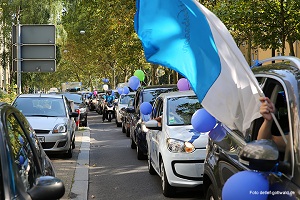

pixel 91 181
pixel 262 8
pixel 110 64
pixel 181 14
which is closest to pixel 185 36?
pixel 181 14

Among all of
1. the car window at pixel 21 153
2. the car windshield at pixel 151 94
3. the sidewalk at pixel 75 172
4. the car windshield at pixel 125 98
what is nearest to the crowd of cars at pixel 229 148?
the sidewalk at pixel 75 172

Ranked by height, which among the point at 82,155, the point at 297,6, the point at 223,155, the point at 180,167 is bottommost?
the point at 82,155

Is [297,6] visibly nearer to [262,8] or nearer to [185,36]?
[262,8]

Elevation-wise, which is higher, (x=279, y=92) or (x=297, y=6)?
(x=297, y=6)

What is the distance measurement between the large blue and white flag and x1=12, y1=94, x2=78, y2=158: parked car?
25.5ft

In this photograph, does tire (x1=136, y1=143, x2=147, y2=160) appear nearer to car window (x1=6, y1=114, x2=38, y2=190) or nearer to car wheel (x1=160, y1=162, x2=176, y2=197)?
car wheel (x1=160, y1=162, x2=176, y2=197)

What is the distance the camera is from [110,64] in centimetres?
5931

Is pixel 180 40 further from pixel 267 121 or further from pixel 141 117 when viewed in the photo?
pixel 141 117

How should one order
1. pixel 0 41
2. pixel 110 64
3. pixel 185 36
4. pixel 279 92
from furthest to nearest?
1. pixel 110 64
2. pixel 0 41
3. pixel 185 36
4. pixel 279 92

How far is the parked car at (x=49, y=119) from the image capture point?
1241 cm

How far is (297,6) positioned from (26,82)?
82.2ft

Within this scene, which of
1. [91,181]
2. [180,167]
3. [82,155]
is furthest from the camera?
[82,155]

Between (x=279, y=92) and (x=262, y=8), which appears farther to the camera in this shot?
(x=262, y=8)

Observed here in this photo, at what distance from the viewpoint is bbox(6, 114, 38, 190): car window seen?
3742mm
